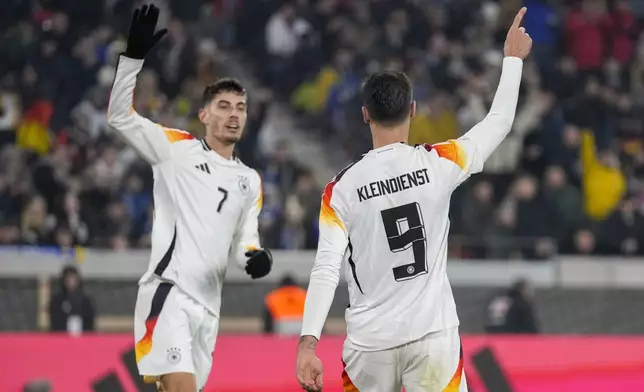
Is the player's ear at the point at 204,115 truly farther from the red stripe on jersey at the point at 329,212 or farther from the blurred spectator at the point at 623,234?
the blurred spectator at the point at 623,234

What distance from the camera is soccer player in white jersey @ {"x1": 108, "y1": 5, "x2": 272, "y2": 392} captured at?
718cm

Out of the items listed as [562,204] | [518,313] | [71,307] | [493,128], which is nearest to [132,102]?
[493,128]

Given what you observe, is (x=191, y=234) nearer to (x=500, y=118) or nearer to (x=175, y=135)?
(x=175, y=135)

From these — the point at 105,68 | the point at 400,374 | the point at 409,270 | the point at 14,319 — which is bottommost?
the point at 14,319

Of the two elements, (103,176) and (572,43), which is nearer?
(103,176)

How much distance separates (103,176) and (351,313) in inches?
371

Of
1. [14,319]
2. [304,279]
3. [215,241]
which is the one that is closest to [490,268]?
[304,279]

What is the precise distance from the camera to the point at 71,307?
12.4 m

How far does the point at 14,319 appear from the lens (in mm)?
12922

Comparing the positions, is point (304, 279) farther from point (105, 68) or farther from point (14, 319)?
point (105, 68)

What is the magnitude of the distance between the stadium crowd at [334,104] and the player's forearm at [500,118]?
8.39 m

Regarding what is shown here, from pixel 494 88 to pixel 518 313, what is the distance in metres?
4.46

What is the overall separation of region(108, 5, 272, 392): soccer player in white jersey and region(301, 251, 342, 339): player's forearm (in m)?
1.81

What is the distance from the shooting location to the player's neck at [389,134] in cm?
561
